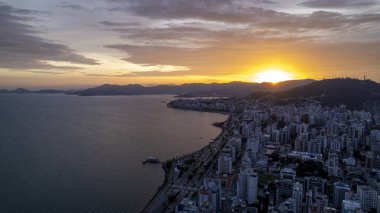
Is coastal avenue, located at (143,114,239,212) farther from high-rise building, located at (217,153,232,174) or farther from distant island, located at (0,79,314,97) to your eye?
distant island, located at (0,79,314,97)

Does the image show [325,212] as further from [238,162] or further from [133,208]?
[238,162]

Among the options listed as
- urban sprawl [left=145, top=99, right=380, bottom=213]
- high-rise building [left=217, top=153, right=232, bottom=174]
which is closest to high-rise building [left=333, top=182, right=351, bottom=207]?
urban sprawl [left=145, top=99, right=380, bottom=213]

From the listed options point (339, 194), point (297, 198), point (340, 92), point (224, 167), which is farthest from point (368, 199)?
→ point (340, 92)

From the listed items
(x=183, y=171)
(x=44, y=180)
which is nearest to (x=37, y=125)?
(x=44, y=180)

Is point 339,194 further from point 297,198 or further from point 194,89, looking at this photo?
point 194,89

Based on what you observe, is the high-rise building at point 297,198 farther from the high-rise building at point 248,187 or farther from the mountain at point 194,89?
the mountain at point 194,89
